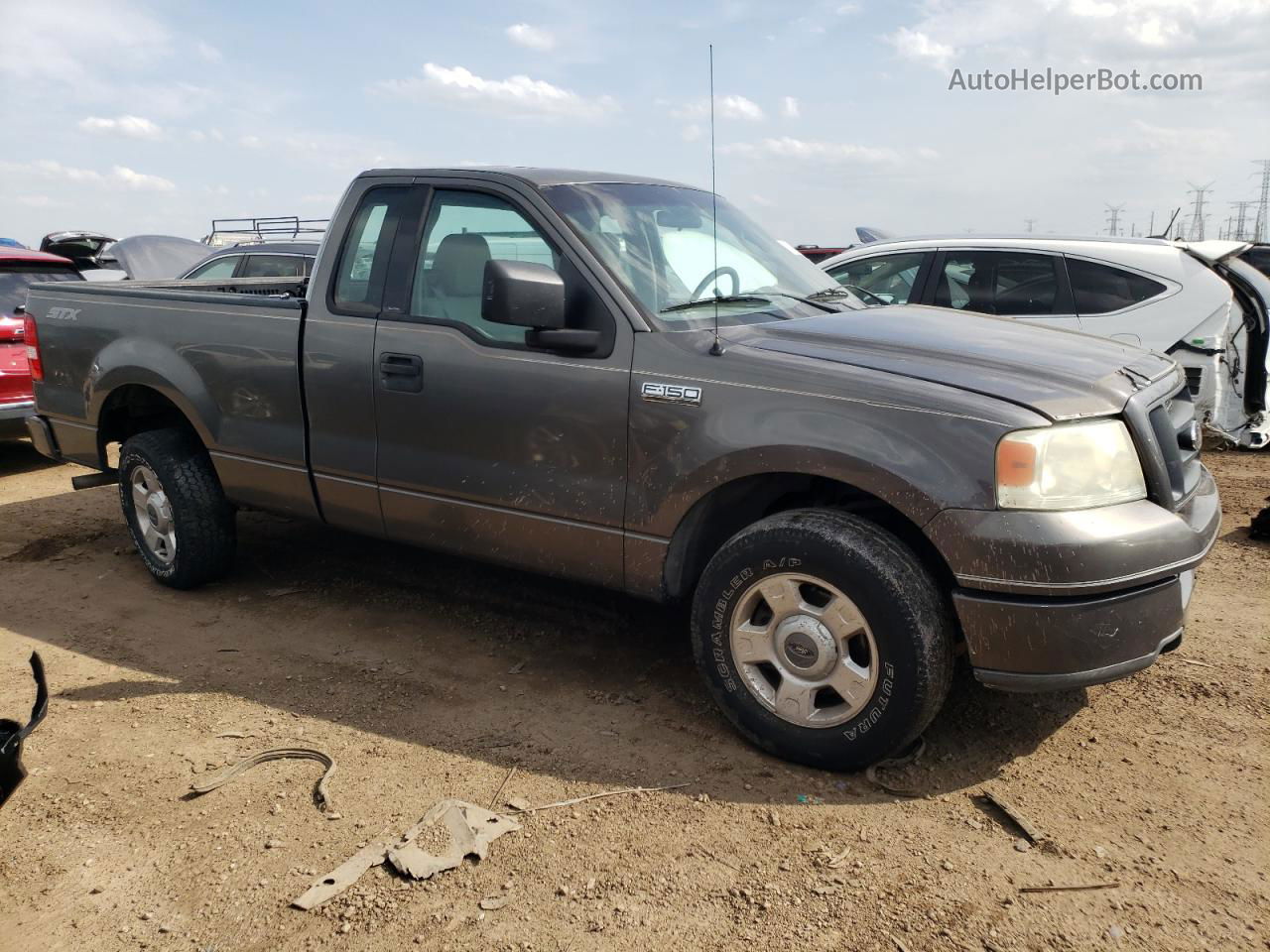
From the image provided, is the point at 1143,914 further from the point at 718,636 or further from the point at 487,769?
the point at 487,769

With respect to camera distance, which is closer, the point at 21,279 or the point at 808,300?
the point at 808,300

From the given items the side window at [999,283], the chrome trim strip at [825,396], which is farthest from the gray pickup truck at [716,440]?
the side window at [999,283]

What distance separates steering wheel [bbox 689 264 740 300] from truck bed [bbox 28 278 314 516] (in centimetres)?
176

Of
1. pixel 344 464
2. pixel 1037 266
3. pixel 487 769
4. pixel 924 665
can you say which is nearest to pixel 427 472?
pixel 344 464

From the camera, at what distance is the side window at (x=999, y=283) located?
716 centimetres

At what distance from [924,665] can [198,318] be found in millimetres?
3615

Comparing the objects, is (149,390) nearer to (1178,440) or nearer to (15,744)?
(15,744)

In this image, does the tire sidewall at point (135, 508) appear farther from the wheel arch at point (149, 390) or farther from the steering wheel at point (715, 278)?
the steering wheel at point (715, 278)

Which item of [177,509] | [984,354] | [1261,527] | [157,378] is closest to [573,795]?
[984,354]

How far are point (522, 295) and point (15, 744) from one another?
1959mm

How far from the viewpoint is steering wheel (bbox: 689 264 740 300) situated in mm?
3771

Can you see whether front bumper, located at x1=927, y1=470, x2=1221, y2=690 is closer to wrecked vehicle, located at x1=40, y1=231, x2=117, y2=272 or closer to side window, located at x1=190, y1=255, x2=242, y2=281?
side window, located at x1=190, y1=255, x2=242, y2=281

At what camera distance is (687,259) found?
12.9 ft

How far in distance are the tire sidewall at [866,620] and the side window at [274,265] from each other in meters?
8.34
